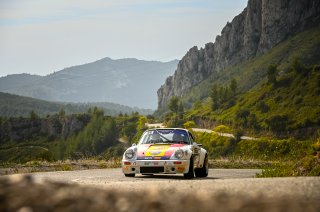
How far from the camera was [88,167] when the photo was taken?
25344mm

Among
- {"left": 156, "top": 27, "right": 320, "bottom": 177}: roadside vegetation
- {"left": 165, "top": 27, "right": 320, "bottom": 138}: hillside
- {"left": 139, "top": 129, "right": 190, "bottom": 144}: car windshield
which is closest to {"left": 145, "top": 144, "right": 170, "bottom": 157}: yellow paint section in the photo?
{"left": 139, "top": 129, "right": 190, "bottom": 144}: car windshield

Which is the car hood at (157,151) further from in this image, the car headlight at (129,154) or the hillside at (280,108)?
the hillside at (280,108)

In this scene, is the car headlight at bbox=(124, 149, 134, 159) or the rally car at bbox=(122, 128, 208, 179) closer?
the rally car at bbox=(122, 128, 208, 179)

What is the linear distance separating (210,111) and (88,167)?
164614 mm

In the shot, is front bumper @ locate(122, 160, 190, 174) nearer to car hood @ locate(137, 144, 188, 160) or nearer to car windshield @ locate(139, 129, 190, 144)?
car hood @ locate(137, 144, 188, 160)

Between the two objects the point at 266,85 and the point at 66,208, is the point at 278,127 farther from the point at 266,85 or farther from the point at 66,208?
the point at 66,208

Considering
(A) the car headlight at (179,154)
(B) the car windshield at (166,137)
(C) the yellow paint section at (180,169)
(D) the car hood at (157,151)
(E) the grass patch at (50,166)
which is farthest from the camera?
(E) the grass patch at (50,166)

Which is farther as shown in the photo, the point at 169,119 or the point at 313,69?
the point at 169,119

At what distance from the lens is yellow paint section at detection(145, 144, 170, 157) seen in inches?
646

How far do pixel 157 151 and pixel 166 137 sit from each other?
121 centimetres

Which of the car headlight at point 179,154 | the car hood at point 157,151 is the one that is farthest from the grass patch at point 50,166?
the car headlight at point 179,154

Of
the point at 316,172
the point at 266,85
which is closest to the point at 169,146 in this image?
the point at 316,172

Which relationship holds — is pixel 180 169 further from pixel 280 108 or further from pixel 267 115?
pixel 280 108

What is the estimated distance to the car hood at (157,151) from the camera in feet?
53.6
